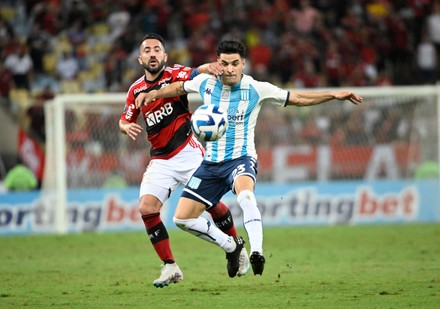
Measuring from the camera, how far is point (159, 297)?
29.5ft

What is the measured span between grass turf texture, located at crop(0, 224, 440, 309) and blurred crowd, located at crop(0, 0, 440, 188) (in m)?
5.67

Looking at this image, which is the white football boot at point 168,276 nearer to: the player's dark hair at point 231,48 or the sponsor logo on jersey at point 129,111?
the sponsor logo on jersey at point 129,111

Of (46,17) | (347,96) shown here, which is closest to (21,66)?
(46,17)

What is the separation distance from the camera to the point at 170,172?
34.3 ft

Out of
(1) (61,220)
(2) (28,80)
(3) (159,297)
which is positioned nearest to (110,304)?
(3) (159,297)

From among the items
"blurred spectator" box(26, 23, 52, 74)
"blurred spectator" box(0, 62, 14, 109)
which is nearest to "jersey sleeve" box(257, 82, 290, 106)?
"blurred spectator" box(0, 62, 14, 109)

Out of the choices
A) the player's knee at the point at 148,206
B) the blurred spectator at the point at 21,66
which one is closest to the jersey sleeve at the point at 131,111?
the player's knee at the point at 148,206

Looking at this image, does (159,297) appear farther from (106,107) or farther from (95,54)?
(95,54)

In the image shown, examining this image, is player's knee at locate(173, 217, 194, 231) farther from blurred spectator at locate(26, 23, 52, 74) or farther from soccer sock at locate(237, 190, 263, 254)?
blurred spectator at locate(26, 23, 52, 74)

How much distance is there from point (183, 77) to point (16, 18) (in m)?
14.3

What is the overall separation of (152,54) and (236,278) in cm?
268

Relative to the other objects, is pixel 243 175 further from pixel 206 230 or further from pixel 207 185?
pixel 206 230

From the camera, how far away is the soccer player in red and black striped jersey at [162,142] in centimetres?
1012

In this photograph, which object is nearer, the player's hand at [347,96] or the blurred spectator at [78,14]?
the player's hand at [347,96]
